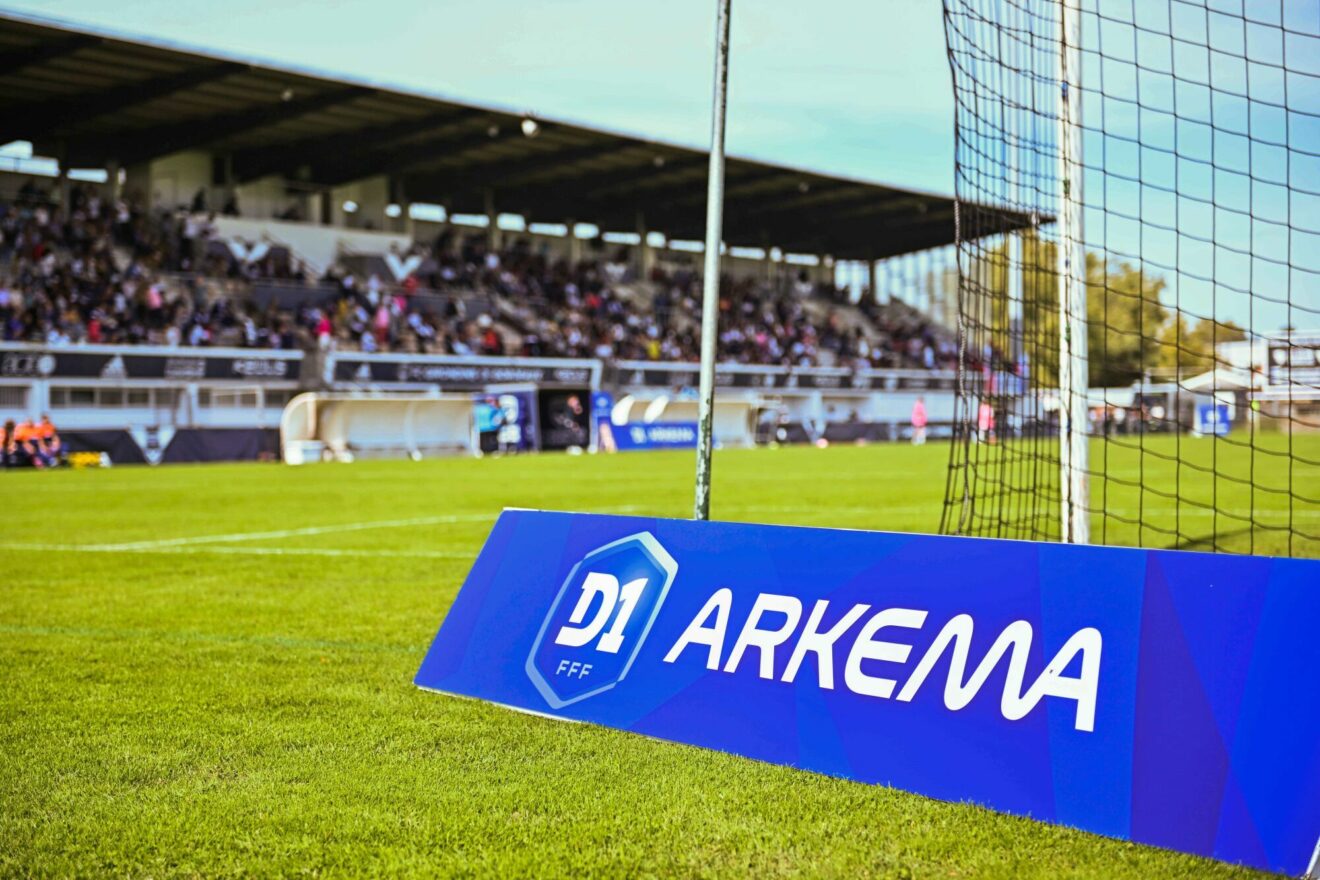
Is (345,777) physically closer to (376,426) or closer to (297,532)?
(297,532)

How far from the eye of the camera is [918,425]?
155 ft

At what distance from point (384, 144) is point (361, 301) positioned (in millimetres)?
5847

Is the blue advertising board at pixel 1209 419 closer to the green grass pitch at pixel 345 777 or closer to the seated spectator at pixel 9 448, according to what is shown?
the seated spectator at pixel 9 448

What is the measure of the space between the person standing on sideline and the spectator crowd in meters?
5.24

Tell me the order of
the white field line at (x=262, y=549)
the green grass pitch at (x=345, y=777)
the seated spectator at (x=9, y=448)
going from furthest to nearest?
the seated spectator at (x=9, y=448) → the white field line at (x=262, y=549) → the green grass pitch at (x=345, y=777)

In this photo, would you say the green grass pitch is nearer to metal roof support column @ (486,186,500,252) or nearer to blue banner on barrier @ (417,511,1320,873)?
blue banner on barrier @ (417,511,1320,873)

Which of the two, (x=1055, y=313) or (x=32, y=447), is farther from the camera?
(x=32, y=447)

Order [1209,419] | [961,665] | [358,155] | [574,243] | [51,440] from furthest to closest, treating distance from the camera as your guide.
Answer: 1. [574,243]
2. [1209,419]
3. [358,155]
4. [51,440]
5. [961,665]

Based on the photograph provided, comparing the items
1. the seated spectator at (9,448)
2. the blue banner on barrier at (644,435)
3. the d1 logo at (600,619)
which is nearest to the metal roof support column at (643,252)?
the blue banner on barrier at (644,435)

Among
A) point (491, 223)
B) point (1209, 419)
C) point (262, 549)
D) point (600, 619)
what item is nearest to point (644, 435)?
point (491, 223)

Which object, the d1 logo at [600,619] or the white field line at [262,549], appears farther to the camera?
the white field line at [262,549]

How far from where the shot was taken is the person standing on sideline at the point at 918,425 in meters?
46.1

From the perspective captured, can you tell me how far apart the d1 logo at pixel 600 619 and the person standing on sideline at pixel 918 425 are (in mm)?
42131

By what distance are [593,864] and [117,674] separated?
135 inches
